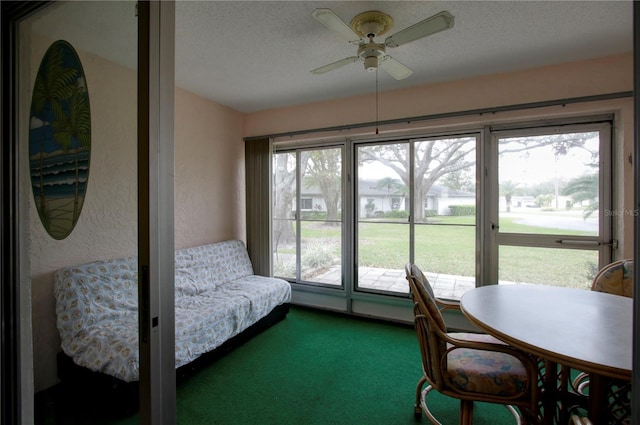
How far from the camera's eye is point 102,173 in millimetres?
1146

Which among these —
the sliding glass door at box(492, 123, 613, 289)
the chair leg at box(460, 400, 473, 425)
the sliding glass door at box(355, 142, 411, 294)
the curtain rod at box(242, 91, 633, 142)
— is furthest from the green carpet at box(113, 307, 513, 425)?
the curtain rod at box(242, 91, 633, 142)

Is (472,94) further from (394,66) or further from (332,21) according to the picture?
(332,21)

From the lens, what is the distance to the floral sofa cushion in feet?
5.62

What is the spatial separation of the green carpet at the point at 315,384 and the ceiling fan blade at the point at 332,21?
2301 mm

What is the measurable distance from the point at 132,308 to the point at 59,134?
740mm

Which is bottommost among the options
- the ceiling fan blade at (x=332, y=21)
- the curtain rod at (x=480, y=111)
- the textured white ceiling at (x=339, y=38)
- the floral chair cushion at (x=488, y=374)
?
the floral chair cushion at (x=488, y=374)

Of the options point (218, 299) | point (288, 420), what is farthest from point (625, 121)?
Result: point (218, 299)

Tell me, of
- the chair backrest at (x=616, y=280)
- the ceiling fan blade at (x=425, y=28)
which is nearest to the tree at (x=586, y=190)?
the chair backrest at (x=616, y=280)

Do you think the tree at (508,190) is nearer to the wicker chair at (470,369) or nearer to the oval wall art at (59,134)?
the wicker chair at (470,369)

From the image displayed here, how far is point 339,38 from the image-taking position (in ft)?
7.34

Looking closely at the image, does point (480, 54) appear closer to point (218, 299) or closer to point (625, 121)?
point (625, 121)

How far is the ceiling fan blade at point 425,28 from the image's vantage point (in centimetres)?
154

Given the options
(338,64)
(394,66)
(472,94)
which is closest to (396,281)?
(472,94)

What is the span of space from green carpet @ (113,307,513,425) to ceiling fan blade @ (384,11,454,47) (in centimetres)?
226
